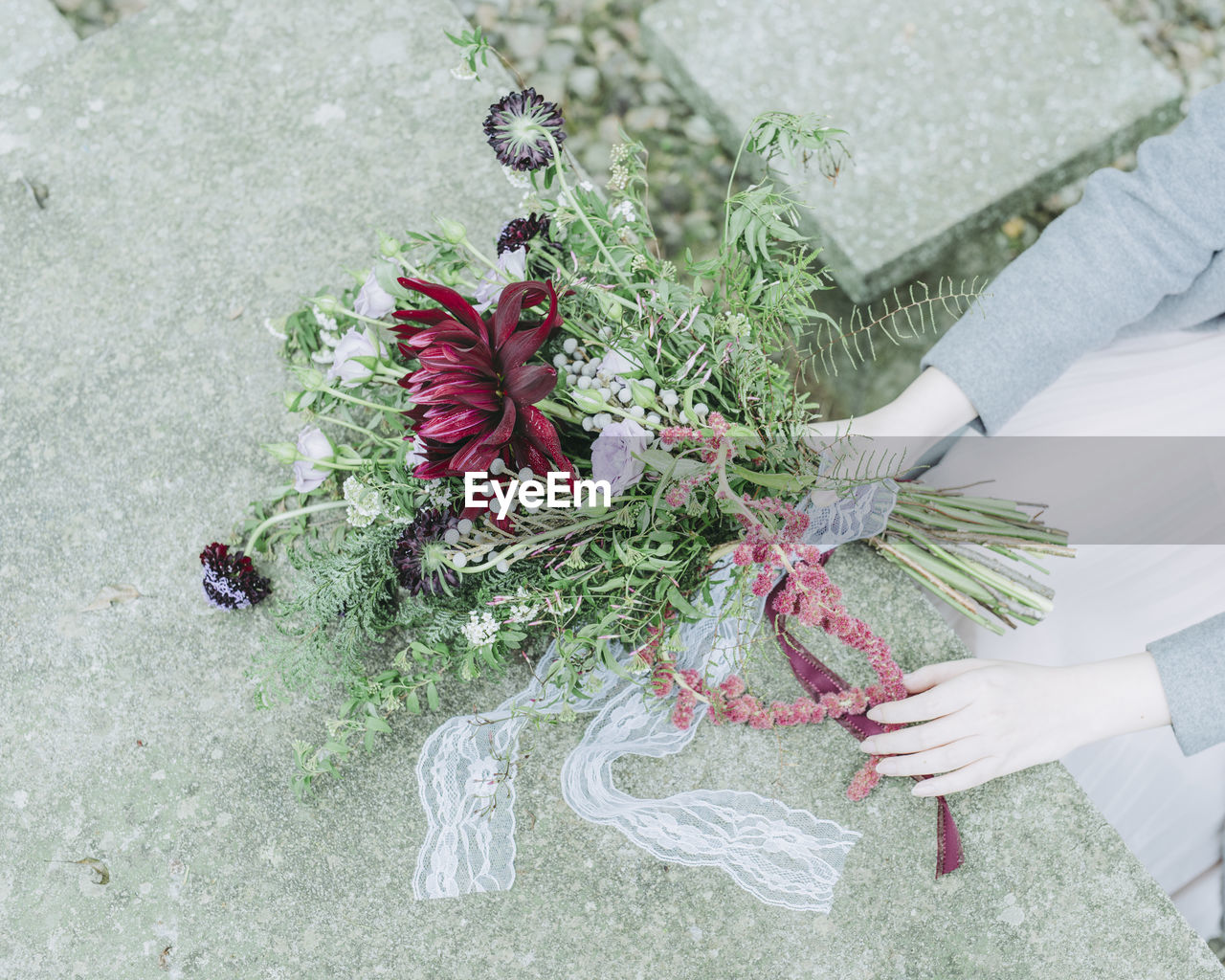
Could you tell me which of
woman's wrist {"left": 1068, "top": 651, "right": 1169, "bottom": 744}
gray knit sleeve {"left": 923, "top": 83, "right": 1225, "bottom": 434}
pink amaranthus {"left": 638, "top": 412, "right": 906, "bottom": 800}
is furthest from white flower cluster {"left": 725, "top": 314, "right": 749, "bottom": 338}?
woman's wrist {"left": 1068, "top": 651, "right": 1169, "bottom": 744}

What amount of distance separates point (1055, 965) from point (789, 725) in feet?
1.64

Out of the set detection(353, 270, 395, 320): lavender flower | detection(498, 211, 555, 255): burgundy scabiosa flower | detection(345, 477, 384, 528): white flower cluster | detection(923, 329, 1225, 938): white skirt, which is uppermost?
detection(353, 270, 395, 320): lavender flower

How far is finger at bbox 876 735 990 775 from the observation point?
4.22 ft

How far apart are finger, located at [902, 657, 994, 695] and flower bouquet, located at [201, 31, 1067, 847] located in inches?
1.7

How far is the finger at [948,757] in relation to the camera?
1286 mm

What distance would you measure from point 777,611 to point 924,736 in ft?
1.36

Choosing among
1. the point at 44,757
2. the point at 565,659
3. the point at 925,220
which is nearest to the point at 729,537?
the point at 565,659

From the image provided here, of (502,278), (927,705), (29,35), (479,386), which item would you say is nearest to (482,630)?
(479,386)

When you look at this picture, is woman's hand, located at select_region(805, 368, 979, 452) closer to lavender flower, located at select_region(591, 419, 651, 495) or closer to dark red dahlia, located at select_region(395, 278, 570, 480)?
lavender flower, located at select_region(591, 419, 651, 495)

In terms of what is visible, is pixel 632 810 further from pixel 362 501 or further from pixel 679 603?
pixel 362 501

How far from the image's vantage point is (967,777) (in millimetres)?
1294

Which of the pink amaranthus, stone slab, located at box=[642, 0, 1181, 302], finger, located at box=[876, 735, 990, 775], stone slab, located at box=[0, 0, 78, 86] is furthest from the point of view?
stone slab, located at box=[642, 0, 1181, 302]

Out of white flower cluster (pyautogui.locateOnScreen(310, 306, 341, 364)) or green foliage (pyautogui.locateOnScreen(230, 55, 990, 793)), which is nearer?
green foliage (pyautogui.locateOnScreen(230, 55, 990, 793))

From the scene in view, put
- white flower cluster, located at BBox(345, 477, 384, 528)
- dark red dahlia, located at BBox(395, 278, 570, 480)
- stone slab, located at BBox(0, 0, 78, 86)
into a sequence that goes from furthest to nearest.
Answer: stone slab, located at BBox(0, 0, 78, 86), white flower cluster, located at BBox(345, 477, 384, 528), dark red dahlia, located at BBox(395, 278, 570, 480)
